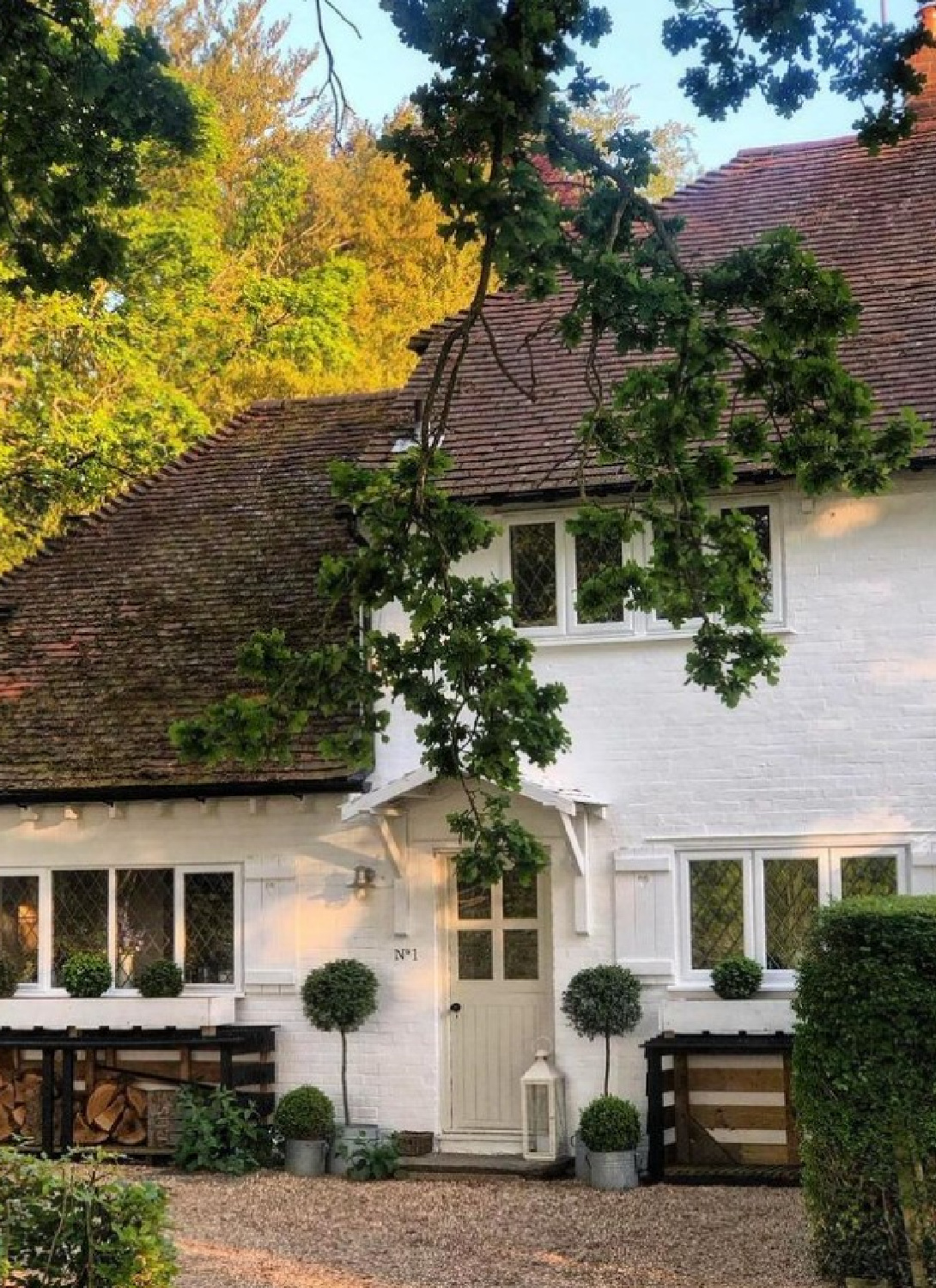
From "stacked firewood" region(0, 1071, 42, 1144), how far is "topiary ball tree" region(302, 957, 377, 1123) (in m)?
2.59

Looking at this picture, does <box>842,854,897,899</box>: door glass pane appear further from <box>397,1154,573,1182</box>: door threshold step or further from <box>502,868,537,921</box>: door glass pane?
<box>397,1154,573,1182</box>: door threshold step

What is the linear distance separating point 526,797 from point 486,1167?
301 centimetres

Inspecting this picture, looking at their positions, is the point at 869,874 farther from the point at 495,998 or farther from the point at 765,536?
the point at 495,998

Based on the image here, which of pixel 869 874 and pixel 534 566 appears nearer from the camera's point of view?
pixel 869 874

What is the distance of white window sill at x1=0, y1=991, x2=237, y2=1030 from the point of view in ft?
58.5

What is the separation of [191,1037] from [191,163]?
15.1m

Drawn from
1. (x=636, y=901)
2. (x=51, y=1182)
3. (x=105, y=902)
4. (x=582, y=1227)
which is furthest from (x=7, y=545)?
(x=51, y=1182)

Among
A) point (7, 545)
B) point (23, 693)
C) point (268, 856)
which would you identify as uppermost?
point (7, 545)

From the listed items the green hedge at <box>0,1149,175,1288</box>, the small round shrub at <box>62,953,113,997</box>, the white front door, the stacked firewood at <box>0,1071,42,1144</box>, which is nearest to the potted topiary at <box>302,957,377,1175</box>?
the white front door

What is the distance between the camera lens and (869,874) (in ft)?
55.0

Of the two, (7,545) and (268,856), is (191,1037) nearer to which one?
(268,856)

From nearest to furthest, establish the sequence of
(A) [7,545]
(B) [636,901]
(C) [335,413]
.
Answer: (B) [636,901] → (C) [335,413] → (A) [7,545]

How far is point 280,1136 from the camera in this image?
17500mm

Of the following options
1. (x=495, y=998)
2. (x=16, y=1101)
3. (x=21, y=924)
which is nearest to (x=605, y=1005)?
(x=495, y=998)
